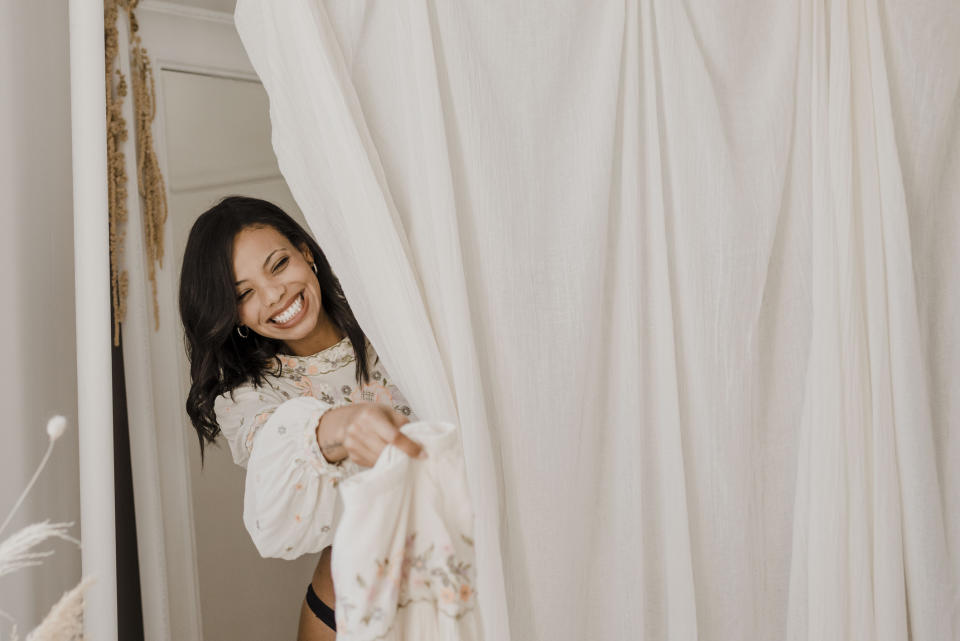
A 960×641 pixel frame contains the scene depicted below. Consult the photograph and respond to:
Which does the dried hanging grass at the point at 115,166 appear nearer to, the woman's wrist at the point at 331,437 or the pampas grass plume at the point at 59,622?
the woman's wrist at the point at 331,437

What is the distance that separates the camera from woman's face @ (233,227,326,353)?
1.20 metres

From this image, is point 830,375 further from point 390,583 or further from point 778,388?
point 390,583

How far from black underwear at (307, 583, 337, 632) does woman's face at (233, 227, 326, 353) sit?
44 cm

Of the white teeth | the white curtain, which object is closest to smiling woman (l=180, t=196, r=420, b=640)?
the white teeth

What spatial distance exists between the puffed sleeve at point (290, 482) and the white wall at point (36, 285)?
32cm

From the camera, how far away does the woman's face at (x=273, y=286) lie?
1.20 m

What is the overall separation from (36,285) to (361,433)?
23.6 inches

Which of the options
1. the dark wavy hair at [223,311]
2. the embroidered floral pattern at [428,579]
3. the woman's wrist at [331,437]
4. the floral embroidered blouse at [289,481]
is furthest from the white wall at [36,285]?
the embroidered floral pattern at [428,579]

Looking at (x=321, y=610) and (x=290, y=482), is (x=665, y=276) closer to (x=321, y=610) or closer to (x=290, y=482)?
(x=290, y=482)

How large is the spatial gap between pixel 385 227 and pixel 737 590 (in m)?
0.69

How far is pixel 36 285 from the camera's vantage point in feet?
3.57

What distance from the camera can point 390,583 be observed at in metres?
0.77

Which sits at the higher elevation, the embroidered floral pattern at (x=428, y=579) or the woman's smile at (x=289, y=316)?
the woman's smile at (x=289, y=316)

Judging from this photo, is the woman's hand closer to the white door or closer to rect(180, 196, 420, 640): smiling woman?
rect(180, 196, 420, 640): smiling woman
